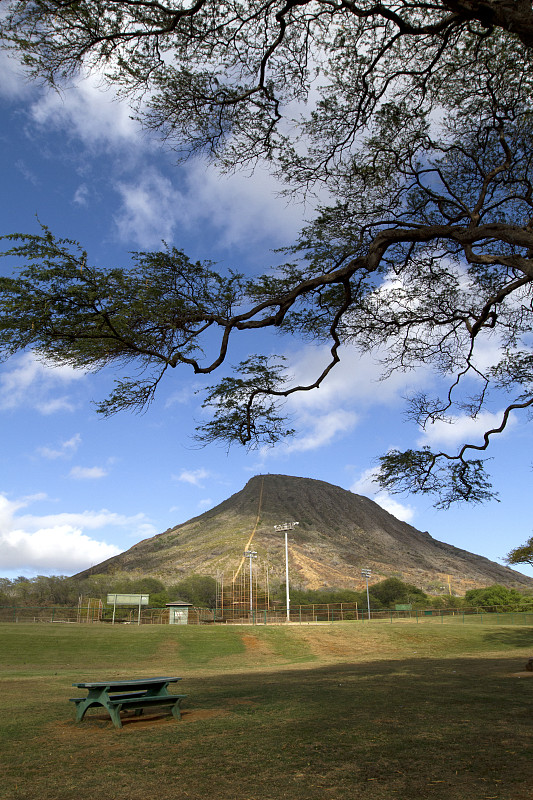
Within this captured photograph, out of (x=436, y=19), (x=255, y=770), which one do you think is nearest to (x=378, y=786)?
(x=255, y=770)

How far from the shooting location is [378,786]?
12.9 feet

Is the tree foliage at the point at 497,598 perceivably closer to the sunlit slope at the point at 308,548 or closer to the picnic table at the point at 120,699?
the sunlit slope at the point at 308,548

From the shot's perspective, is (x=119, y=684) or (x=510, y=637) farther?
(x=510, y=637)

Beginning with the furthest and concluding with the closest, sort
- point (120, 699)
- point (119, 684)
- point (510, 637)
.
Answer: point (510, 637) → point (119, 684) → point (120, 699)

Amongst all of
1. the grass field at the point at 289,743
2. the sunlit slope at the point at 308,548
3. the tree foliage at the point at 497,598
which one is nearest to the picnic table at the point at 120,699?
the grass field at the point at 289,743

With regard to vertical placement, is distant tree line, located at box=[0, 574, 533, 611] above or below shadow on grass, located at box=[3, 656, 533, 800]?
below

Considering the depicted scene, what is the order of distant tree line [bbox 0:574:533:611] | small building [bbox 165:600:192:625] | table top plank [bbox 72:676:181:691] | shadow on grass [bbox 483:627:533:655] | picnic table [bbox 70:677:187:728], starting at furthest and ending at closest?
distant tree line [bbox 0:574:533:611], small building [bbox 165:600:192:625], shadow on grass [bbox 483:627:533:655], table top plank [bbox 72:676:181:691], picnic table [bbox 70:677:187:728]

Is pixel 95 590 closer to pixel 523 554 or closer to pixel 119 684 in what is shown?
pixel 523 554

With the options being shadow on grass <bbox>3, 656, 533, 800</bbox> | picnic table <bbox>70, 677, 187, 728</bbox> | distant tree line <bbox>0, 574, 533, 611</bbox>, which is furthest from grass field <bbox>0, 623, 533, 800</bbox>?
distant tree line <bbox>0, 574, 533, 611</bbox>

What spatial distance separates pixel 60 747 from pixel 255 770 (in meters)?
2.22

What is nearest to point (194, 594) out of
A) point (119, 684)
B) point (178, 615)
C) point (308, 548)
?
point (178, 615)

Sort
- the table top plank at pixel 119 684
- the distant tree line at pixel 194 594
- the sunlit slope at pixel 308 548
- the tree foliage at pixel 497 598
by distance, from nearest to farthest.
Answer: the table top plank at pixel 119 684 → the tree foliage at pixel 497 598 → the distant tree line at pixel 194 594 → the sunlit slope at pixel 308 548

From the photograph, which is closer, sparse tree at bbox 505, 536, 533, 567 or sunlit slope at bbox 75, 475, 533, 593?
sparse tree at bbox 505, 536, 533, 567

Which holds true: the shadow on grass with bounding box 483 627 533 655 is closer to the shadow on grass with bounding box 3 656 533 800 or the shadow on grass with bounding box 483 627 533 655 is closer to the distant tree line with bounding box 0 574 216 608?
the shadow on grass with bounding box 3 656 533 800
